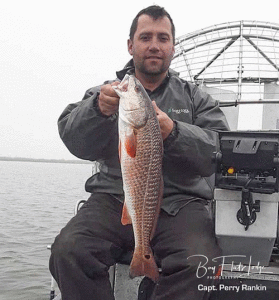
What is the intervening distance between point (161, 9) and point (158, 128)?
147 centimetres

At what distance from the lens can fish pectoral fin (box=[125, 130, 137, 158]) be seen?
100 inches

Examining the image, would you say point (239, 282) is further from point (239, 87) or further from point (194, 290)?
point (239, 87)

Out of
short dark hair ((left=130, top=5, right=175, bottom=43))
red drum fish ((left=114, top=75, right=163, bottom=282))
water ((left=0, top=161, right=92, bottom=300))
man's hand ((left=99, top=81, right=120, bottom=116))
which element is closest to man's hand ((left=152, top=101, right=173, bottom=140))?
red drum fish ((left=114, top=75, right=163, bottom=282))

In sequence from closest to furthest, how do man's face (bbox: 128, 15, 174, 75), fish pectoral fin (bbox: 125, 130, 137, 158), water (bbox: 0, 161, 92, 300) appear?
fish pectoral fin (bbox: 125, 130, 137, 158)
man's face (bbox: 128, 15, 174, 75)
water (bbox: 0, 161, 92, 300)

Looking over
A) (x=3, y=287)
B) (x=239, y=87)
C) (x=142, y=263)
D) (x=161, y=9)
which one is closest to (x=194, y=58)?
(x=239, y=87)

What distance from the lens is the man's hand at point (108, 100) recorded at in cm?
271

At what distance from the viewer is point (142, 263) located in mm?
2648

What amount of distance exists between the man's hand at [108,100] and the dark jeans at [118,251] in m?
0.78

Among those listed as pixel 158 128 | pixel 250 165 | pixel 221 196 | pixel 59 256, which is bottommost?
pixel 59 256

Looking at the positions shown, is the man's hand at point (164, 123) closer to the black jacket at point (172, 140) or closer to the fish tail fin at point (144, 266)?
the black jacket at point (172, 140)

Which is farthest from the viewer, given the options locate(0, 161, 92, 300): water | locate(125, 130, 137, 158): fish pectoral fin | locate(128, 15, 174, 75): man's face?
locate(0, 161, 92, 300): water
